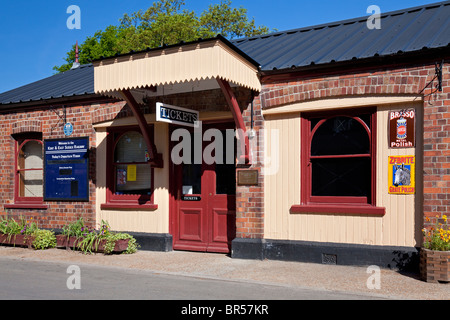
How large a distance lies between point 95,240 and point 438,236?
6584 mm

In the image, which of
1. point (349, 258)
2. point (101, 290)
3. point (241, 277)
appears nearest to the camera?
point (101, 290)

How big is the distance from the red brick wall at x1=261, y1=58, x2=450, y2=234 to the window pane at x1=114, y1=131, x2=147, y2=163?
435cm

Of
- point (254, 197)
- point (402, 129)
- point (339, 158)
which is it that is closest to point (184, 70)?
point (254, 197)

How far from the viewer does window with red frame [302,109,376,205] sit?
8.23 m

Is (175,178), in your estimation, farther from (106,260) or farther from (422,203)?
(422,203)

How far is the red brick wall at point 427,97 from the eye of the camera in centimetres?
743

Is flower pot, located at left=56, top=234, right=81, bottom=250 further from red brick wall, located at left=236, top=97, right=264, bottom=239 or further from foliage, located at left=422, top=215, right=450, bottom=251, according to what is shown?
foliage, located at left=422, top=215, right=450, bottom=251

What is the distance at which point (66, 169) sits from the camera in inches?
450

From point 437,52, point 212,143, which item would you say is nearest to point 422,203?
point 437,52

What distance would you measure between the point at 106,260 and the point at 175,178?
223 cm

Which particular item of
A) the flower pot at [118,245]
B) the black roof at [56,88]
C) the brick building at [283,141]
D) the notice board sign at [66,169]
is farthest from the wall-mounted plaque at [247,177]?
the black roof at [56,88]

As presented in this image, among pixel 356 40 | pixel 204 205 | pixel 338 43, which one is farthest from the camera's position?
pixel 204 205

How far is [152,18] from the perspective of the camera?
3369 cm

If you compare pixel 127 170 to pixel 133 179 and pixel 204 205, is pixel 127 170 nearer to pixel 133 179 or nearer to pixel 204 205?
pixel 133 179
